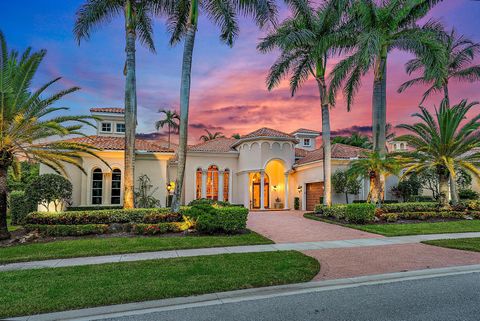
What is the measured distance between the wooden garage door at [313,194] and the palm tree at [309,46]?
4481 mm

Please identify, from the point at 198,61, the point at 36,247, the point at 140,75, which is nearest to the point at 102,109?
the point at 140,75

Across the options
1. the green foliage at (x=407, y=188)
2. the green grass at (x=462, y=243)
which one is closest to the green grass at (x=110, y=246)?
the green grass at (x=462, y=243)

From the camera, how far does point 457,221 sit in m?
16.6

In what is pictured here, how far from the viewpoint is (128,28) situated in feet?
50.4

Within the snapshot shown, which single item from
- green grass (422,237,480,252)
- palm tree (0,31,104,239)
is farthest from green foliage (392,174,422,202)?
palm tree (0,31,104,239)

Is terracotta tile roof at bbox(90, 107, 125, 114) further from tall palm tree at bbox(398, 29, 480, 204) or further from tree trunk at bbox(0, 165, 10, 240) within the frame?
tall palm tree at bbox(398, 29, 480, 204)

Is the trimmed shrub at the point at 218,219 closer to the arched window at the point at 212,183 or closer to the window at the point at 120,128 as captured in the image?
the arched window at the point at 212,183

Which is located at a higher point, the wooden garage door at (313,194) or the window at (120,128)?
the window at (120,128)

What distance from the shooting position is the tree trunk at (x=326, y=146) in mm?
19547

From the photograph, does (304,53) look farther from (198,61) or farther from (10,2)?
(10,2)

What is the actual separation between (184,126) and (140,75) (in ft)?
26.8

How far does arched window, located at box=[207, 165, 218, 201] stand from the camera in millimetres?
26188

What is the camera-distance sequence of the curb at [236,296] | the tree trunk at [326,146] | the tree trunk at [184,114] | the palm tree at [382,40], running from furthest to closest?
the tree trunk at [326,146] < the palm tree at [382,40] < the tree trunk at [184,114] < the curb at [236,296]

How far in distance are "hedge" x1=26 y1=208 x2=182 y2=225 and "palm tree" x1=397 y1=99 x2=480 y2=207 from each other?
1411 centimetres
